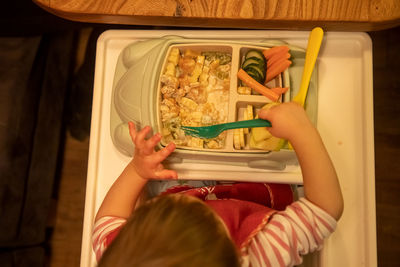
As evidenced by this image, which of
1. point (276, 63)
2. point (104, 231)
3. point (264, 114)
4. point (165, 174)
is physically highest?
point (276, 63)

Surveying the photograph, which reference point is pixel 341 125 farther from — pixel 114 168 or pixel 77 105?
pixel 77 105

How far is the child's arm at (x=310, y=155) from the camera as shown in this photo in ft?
1.91

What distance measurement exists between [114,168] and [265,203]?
33 cm

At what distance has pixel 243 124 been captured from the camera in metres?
0.59

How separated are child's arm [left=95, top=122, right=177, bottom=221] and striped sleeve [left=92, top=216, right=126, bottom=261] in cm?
1

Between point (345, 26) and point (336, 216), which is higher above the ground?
point (345, 26)

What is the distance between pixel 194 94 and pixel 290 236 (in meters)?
0.30

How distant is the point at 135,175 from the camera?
65 centimetres

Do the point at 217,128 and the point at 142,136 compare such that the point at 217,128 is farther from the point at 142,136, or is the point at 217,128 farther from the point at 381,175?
the point at 381,175

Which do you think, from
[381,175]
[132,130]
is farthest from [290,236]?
[381,175]

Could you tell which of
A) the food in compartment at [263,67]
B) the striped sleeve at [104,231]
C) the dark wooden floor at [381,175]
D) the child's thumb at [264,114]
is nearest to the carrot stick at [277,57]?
the food in compartment at [263,67]

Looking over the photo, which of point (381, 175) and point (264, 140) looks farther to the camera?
point (381, 175)

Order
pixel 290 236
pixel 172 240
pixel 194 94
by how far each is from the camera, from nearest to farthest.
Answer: pixel 172 240 → pixel 290 236 → pixel 194 94

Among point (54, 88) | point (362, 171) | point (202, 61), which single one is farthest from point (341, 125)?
point (54, 88)
